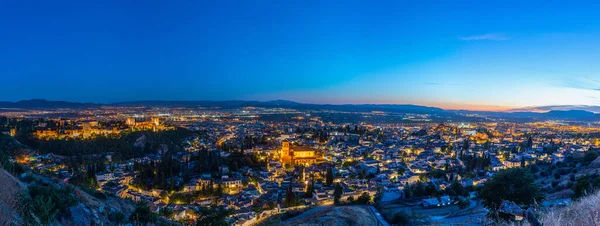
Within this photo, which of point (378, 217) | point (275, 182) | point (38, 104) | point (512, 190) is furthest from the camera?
point (38, 104)

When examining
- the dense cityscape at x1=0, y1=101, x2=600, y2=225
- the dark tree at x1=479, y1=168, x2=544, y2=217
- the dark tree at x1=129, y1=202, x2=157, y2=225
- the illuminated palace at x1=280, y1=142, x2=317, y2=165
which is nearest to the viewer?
the dark tree at x1=129, y1=202, x2=157, y2=225

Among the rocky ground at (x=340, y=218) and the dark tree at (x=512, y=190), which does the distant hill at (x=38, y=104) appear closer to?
the rocky ground at (x=340, y=218)

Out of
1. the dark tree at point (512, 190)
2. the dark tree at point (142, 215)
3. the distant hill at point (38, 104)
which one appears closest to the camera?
the dark tree at point (142, 215)

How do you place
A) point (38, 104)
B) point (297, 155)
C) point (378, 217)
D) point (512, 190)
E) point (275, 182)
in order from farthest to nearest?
1. point (38, 104)
2. point (297, 155)
3. point (275, 182)
4. point (378, 217)
5. point (512, 190)

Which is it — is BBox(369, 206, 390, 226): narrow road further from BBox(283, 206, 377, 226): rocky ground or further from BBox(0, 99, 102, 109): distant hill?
BBox(0, 99, 102, 109): distant hill

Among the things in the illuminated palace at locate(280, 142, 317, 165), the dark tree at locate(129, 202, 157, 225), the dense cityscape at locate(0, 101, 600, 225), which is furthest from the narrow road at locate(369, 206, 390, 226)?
the illuminated palace at locate(280, 142, 317, 165)

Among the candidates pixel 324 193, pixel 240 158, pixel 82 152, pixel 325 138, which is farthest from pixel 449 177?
pixel 82 152

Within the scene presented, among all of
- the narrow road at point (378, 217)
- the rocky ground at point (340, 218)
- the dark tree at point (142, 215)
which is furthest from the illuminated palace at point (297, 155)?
the dark tree at point (142, 215)

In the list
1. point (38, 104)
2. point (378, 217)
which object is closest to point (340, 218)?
point (378, 217)

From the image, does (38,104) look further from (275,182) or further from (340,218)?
(340,218)

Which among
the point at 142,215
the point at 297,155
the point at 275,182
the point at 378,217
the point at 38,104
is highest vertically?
the point at 38,104
